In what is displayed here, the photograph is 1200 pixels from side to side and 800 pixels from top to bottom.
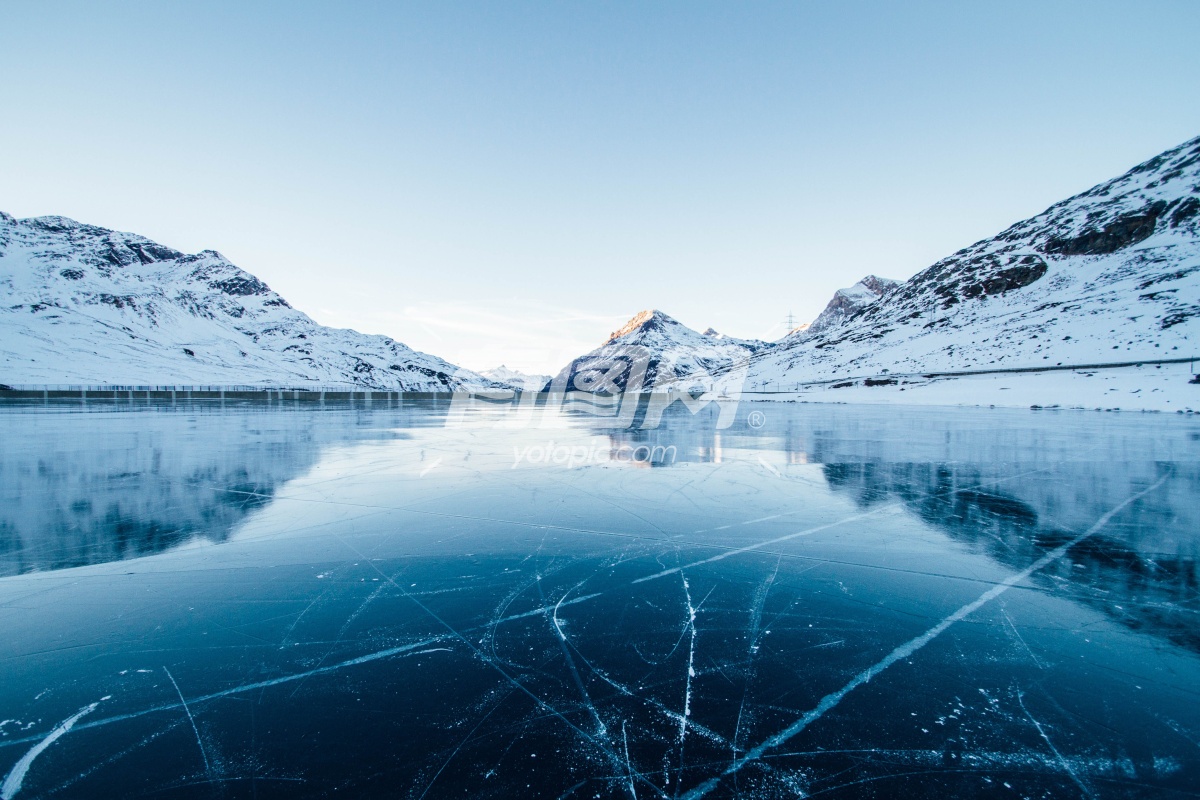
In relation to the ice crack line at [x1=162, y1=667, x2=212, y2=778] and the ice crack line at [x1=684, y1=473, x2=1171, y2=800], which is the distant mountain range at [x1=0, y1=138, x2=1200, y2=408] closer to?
the ice crack line at [x1=684, y1=473, x2=1171, y2=800]

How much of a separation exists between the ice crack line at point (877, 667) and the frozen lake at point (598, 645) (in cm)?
2

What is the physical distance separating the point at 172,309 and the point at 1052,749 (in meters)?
245

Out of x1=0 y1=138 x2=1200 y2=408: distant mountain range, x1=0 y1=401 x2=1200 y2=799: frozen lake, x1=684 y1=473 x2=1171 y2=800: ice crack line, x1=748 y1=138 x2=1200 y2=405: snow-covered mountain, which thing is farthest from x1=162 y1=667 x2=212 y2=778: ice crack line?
x1=748 y1=138 x2=1200 y2=405: snow-covered mountain

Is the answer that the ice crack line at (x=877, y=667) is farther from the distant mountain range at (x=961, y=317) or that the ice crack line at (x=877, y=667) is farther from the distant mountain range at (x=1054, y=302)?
the distant mountain range at (x=961, y=317)

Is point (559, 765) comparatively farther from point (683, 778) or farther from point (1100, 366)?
point (1100, 366)

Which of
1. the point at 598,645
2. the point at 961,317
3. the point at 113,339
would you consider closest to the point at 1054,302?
the point at 961,317

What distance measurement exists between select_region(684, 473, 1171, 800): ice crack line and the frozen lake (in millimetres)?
15

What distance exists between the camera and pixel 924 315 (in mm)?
113312

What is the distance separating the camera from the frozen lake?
2.23 metres

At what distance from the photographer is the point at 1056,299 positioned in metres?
85.5

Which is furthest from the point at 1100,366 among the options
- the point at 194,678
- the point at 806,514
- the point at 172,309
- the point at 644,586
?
the point at 172,309

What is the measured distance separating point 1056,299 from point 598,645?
11594cm

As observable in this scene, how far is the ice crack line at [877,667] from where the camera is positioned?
222 cm

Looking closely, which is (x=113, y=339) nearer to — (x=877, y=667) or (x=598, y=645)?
(x=598, y=645)
